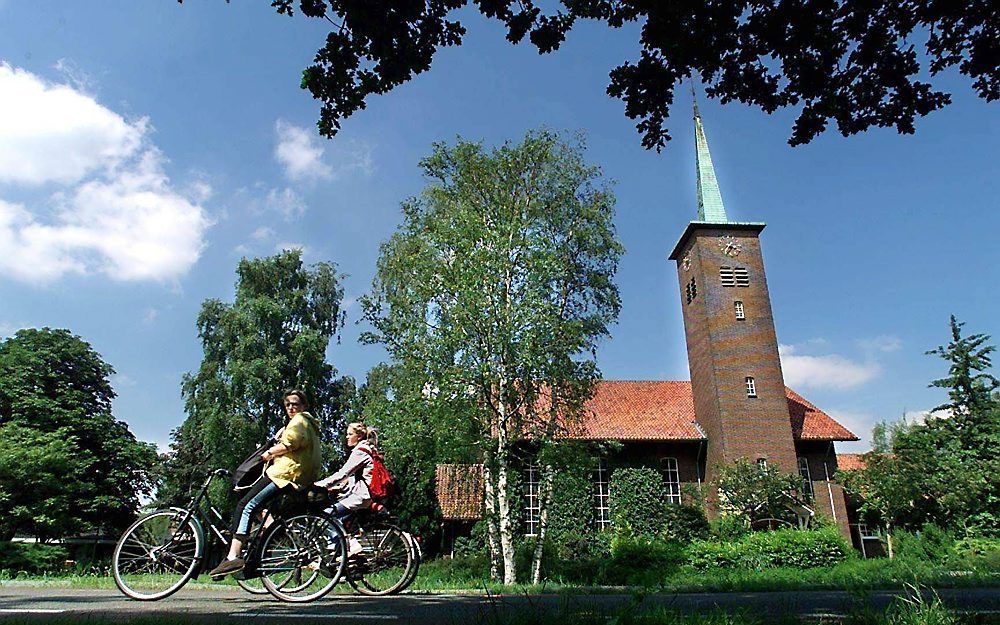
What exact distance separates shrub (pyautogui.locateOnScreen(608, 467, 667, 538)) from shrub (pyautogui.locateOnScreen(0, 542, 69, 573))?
71.8ft

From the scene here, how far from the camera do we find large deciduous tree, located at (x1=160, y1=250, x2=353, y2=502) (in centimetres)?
3098

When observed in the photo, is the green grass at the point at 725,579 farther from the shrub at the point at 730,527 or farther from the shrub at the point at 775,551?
the shrub at the point at 730,527

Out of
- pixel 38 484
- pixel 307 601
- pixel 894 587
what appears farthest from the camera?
pixel 38 484

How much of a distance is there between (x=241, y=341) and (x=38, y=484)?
9.73 metres

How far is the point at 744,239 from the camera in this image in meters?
35.3

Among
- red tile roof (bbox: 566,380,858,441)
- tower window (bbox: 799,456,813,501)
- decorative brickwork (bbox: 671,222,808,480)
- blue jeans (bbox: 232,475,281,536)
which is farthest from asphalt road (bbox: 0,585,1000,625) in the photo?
tower window (bbox: 799,456,813,501)

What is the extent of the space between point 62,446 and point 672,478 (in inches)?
1039

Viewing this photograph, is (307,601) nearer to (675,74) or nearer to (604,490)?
(675,74)

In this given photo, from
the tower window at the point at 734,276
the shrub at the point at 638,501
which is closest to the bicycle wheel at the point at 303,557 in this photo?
the shrub at the point at 638,501

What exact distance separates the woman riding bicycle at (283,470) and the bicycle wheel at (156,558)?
38cm

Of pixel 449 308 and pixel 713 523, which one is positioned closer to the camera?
pixel 449 308

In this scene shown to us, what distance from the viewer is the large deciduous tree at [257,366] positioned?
1220 inches

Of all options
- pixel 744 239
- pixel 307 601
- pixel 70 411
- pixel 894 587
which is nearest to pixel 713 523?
pixel 744 239

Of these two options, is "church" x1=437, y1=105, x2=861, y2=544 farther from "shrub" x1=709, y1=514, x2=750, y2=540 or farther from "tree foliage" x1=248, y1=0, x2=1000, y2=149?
"tree foliage" x1=248, y1=0, x2=1000, y2=149
